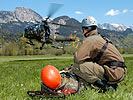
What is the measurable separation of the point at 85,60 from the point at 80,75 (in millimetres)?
460

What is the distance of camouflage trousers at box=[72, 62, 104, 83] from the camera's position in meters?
4.83

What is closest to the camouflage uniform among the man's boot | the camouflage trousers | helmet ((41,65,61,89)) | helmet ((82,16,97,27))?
the camouflage trousers

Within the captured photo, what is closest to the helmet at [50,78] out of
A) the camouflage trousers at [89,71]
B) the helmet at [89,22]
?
the camouflage trousers at [89,71]

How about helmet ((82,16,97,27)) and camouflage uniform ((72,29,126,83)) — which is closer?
camouflage uniform ((72,29,126,83))

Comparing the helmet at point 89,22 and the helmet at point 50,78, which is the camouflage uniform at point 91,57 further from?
the helmet at point 50,78

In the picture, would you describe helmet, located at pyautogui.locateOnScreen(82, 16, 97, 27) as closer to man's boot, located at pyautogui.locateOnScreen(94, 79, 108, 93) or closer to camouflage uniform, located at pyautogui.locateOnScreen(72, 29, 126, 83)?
camouflage uniform, located at pyautogui.locateOnScreen(72, 29, 126, 83)

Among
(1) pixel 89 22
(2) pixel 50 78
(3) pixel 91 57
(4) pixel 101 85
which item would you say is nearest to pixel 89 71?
(3) pixel 91 57

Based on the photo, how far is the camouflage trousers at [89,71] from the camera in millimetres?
4828

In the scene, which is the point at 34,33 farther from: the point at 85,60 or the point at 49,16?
the point at 85,60

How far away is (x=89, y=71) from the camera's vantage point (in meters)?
4.83

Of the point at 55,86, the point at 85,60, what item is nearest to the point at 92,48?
the point at 85,60

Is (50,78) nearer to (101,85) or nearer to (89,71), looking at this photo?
(89,71)

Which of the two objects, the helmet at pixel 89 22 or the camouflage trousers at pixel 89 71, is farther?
the helmet at pixel 89 22

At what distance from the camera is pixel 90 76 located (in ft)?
15.9
